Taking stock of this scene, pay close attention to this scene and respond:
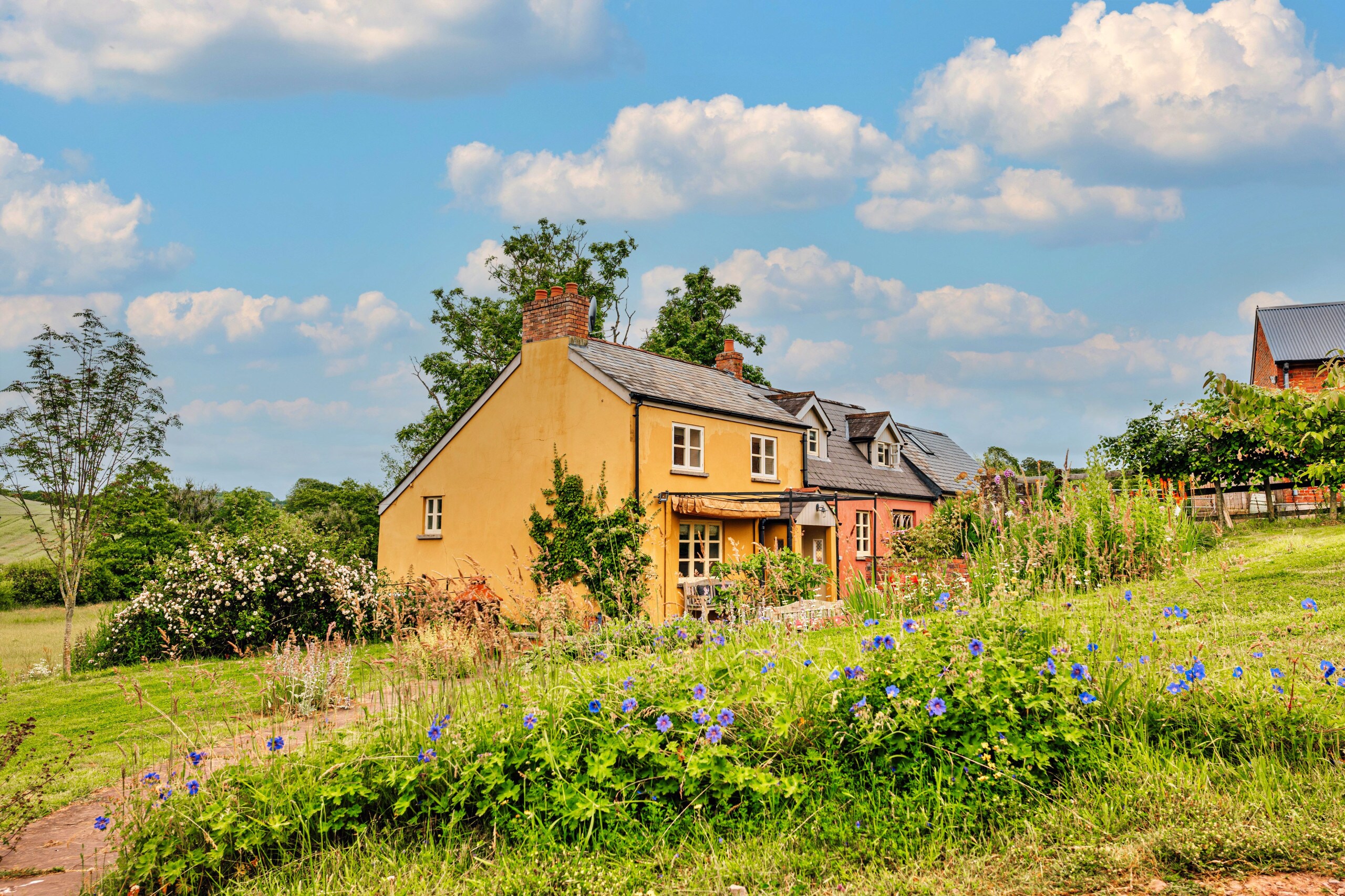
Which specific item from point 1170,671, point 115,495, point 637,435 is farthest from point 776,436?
point 1170,671

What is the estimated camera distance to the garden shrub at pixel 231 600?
16219mm

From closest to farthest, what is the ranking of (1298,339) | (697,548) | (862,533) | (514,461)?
(697,548), (514,461), (862,533), (1298,339)

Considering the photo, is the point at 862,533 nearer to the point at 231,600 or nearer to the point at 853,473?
the point at 853,473

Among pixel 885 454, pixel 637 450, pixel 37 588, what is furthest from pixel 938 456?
pixel 37 588

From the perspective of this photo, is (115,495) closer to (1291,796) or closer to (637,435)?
(637,435)

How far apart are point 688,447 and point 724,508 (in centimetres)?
185

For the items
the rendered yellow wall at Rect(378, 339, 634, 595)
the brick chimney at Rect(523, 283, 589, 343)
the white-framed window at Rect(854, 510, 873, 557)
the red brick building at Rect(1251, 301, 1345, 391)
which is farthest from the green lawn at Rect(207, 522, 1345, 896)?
the red brick building at Rect(1251, 301, 1345, 391)

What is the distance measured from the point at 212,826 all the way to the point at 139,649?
14.9 metres

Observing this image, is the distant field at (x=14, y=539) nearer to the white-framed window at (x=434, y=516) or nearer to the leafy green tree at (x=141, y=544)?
the leafy green tree at (x=141, y=544)

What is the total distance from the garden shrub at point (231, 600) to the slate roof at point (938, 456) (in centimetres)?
2173

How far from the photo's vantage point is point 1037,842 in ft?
12.0

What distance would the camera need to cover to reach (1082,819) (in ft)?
12.2

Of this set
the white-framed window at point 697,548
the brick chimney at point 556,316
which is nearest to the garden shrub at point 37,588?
the brick chimney at point 556,316

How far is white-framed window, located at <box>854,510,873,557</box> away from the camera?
83.3ft
